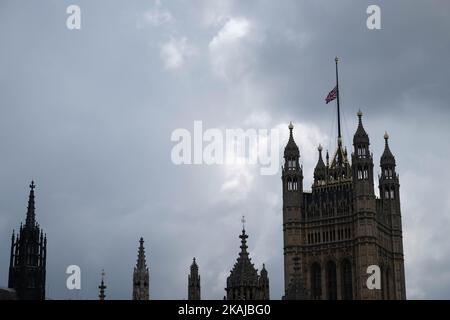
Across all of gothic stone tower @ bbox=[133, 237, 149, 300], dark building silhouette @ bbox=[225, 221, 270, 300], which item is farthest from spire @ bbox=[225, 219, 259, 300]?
gothic stone tower @ bbox=[133, 237, 149, 300]

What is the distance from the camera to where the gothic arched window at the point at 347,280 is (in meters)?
152

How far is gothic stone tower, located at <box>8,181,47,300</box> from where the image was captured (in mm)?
97000

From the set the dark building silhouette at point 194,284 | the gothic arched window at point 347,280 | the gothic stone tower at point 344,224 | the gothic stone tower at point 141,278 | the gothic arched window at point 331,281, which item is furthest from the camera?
the gothic stone tower at point 344,224

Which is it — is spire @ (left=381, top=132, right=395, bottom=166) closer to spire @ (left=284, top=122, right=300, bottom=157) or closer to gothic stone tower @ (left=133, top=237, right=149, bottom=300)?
spire @ (left=284, top=122, right=300, bottom=157)

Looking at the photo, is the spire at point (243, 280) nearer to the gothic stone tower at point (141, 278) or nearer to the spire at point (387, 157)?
the gothic stone tower at point (141, 278)

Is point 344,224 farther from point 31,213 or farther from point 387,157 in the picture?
point 31,213

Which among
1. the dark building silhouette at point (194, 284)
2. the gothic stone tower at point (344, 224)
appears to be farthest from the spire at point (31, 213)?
the gothic stone tower at point (344, 224)

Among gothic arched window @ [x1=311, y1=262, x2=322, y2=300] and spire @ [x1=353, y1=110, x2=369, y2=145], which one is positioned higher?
spire @ [x1=353, y1=110, x2=369, y2=145]

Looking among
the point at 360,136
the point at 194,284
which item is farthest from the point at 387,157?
the point at 194,284

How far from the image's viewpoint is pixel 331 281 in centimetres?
15562

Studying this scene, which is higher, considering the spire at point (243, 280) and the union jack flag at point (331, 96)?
the union jack flag at point (331, 96)

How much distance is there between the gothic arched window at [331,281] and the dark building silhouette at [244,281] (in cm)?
6976

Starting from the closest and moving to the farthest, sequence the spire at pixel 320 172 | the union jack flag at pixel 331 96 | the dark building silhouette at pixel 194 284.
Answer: the dark building silhouette at pixel 194 284
the union jack flag at pixel 331 96
the spire at pixel 320 172
